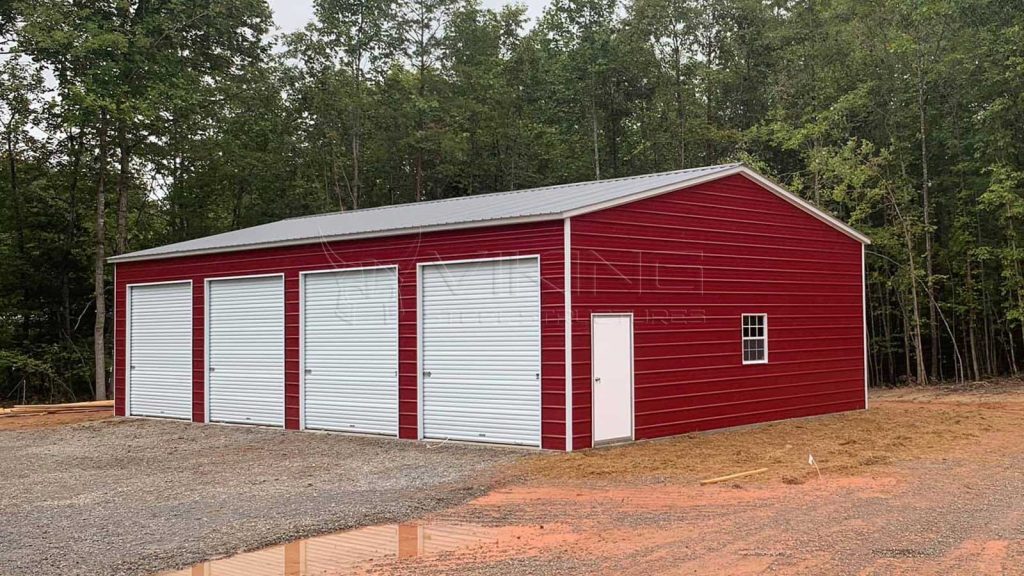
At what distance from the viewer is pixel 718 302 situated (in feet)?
44.5

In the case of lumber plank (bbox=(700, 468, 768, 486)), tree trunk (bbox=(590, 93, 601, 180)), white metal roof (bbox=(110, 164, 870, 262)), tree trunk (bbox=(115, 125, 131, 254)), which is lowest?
lumber plank (bbox=(700, 468, 768, 486))

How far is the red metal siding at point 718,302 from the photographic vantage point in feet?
39.0

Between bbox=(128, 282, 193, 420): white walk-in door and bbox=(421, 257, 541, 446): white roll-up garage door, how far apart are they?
612 centimetres

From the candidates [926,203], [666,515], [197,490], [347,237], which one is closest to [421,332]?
[347,237]

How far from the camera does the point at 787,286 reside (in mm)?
14820

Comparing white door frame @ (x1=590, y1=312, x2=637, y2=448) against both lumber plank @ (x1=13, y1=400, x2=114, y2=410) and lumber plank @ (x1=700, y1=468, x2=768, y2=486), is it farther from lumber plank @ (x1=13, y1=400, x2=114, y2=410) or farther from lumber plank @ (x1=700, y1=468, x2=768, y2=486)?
lumber plank @ (x1=13, y1=400, x2=114, y2=410)

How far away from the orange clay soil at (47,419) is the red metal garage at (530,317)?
6.13 ft

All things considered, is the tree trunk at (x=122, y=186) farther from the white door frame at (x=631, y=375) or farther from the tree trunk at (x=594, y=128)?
the white door frame at (x=631, y=375)

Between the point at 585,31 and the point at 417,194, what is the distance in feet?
26.2

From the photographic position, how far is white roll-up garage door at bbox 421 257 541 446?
11.7 m

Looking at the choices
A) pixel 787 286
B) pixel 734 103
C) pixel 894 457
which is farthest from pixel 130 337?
pixel 734 103

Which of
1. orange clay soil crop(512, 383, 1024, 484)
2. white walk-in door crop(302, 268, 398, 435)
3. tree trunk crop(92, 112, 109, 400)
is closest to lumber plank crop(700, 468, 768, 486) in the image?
orange clay soil crop(512, 383, 1024, 484)

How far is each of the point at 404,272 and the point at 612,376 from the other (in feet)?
11.5

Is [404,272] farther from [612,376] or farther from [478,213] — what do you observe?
[612,376]
